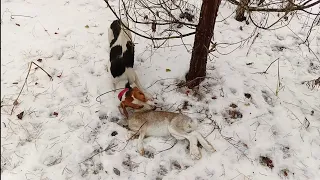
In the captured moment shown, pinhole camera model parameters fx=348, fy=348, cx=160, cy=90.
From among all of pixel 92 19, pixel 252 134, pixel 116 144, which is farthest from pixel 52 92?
pixel 252 134

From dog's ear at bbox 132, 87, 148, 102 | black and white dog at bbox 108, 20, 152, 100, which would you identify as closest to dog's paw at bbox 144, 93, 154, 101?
black and white dog at bbox 108, 20, 152, 100

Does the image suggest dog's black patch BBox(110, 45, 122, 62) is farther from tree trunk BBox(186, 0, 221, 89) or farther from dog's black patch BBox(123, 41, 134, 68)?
tree trunk BBox(186, 0, 221, 89)

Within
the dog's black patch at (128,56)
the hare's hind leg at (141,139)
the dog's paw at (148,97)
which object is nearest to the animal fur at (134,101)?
the dog's paw at (148,97)

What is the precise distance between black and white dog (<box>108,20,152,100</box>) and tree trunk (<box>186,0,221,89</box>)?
0.56 meters

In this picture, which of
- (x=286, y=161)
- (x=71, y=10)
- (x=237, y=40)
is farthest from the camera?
(x=71, y=10)

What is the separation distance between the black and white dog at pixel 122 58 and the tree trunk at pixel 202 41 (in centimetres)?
56

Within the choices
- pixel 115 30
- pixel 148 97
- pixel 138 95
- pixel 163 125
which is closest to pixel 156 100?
pixel 148 97

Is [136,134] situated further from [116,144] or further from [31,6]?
[31,6]

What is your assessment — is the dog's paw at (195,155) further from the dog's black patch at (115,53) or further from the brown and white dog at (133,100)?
the dog's black patch at (115,53)

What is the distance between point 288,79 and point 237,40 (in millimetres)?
870

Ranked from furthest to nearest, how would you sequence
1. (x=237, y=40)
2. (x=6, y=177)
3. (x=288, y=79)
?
(x=237, y=40) < (x=288, y=79) < (x=6, y=177)

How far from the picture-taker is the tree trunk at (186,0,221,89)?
324 cm

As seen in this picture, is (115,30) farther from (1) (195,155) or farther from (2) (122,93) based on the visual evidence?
(1) (195,155)

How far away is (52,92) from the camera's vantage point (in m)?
3.69
